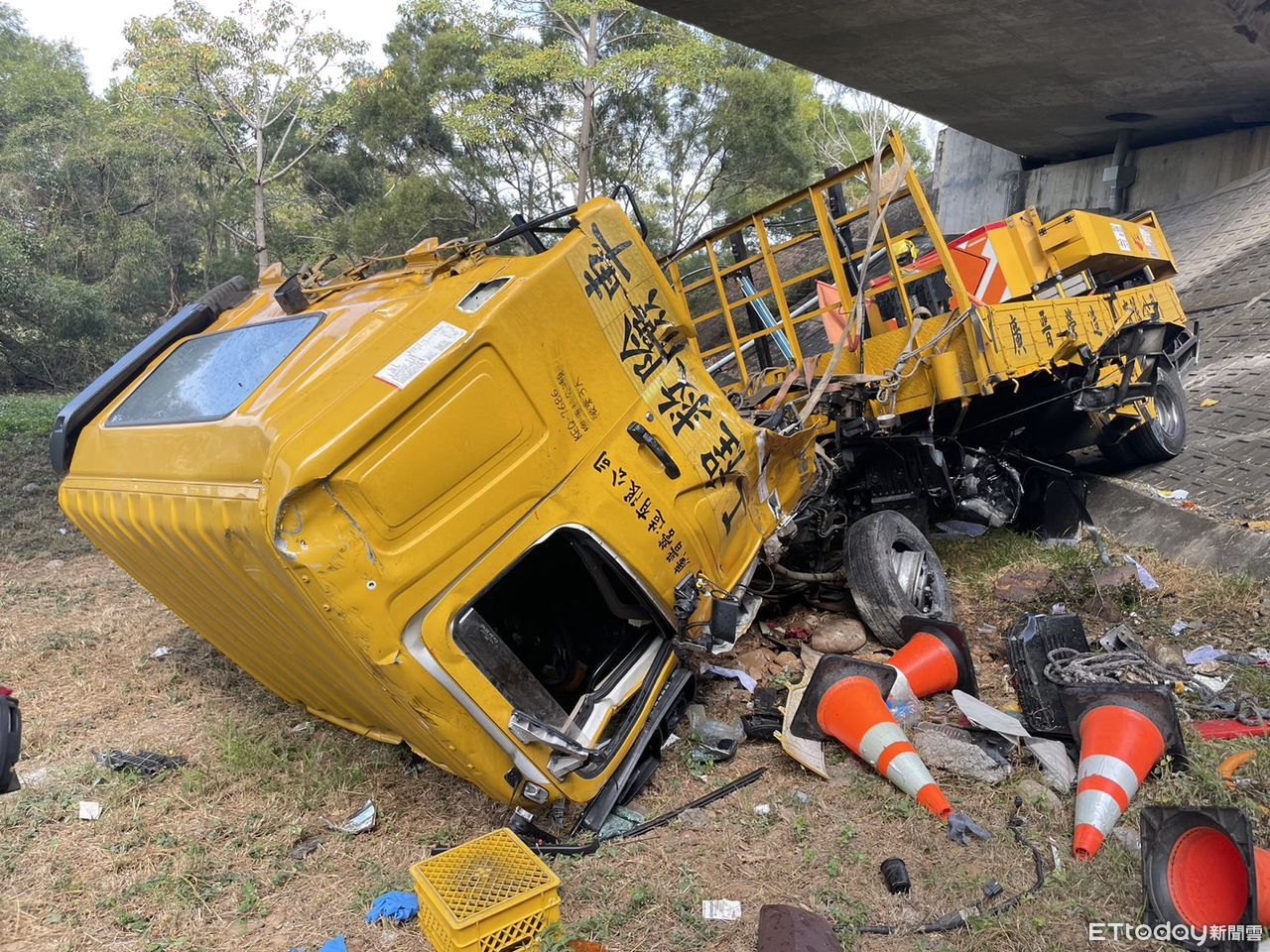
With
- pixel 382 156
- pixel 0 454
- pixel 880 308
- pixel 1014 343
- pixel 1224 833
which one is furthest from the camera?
pixel 382 156

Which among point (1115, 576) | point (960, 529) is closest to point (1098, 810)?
point (1115, 576)

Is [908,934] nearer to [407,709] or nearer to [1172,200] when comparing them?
[407,709]

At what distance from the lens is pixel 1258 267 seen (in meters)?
9.75

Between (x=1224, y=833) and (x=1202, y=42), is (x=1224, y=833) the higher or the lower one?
the lower one

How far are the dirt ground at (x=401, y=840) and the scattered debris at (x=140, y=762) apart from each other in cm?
5

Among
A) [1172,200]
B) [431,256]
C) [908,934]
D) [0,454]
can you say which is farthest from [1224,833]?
[1172,200]

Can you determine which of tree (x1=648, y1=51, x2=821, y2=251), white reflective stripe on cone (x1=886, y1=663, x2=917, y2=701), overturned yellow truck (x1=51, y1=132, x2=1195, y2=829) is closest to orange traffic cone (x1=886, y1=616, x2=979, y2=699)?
white reflective stripe on cone (x1=886, y1=663, x2=917, y2=701)

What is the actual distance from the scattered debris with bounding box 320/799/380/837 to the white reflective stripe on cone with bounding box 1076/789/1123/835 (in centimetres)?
252

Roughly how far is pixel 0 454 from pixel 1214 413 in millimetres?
12224

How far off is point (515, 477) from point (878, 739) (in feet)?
5.70

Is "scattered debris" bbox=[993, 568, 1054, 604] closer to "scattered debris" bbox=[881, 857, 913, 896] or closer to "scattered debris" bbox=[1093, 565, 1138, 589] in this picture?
"scattered debris" bbox=[1093, 565, 1138, 589]

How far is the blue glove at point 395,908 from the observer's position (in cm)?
254

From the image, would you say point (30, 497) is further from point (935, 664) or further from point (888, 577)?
point (935, 664)

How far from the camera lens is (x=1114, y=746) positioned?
288cm
